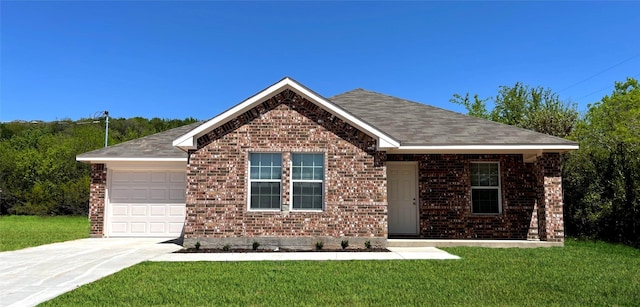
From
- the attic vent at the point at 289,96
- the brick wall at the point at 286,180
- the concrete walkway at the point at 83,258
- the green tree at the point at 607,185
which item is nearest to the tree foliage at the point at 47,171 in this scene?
the concrete walkway at the point at 83,258

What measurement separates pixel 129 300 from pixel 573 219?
13170 mm

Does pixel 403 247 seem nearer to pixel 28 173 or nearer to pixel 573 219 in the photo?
pixel 573 219

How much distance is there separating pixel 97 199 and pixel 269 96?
7051mm

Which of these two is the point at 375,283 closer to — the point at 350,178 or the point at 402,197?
the point at 350,178

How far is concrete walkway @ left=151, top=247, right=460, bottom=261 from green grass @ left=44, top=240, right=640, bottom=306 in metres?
0.60

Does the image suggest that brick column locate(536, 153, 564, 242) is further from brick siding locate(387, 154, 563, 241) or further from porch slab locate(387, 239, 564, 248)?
brick siding locate(387, 154, 563, 241)

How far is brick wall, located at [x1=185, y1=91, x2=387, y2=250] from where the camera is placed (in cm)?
1091

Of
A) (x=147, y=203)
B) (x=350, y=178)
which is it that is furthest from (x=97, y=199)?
(x=350, y=178)

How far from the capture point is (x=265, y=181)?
11.1 m

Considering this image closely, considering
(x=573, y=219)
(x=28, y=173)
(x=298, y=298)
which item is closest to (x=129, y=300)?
(x=298, y=298)

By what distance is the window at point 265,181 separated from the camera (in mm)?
11055

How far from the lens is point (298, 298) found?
18.7 feet

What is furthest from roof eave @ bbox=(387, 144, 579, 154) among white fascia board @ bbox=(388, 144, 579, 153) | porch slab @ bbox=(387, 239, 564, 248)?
porch slab @ bbox=(387, 239, 564, 248)

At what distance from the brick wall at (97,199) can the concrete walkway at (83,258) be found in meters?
1.31
